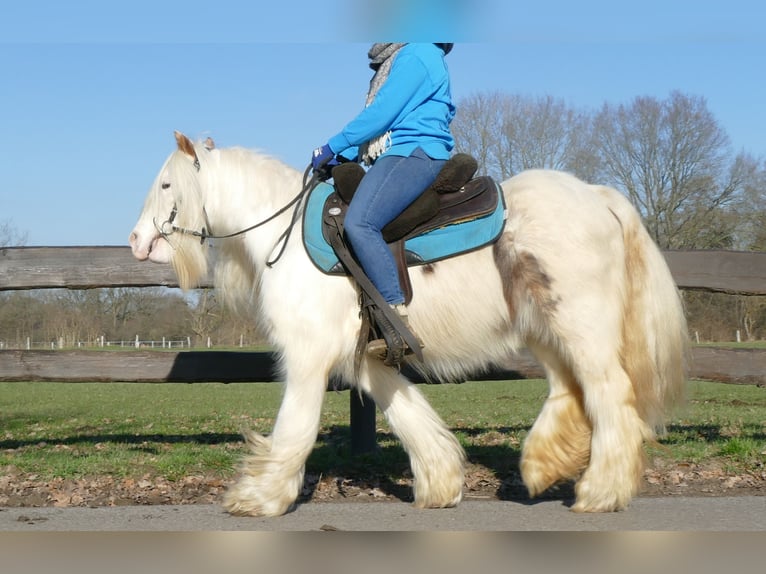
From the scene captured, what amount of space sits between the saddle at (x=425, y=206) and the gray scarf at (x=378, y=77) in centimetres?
20

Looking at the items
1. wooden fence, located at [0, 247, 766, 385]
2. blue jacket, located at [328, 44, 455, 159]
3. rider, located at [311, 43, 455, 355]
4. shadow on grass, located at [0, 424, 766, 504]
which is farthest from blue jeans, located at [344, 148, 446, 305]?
wooden fence, located at [0, 247, 766, 385]

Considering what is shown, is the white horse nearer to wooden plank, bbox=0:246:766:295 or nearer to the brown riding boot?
the brown riding boot

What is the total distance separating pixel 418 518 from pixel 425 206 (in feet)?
6.23

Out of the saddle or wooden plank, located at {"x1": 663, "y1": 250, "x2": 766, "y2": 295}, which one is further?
wooden plank, located at {"x1": 663, "y1": 250, "x2": 766, "y2": 295}

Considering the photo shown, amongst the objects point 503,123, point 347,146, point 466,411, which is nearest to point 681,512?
point 347,146

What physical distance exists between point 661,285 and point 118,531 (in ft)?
11.8

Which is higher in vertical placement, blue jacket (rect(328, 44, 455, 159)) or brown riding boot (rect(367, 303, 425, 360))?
blue jacket (rect(328, 44, 455, 159))

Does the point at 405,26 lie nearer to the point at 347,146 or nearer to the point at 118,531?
the point at 347,146

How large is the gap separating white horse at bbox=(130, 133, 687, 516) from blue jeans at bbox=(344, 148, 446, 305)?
0.25 metres

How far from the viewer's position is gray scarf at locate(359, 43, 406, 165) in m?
5.20

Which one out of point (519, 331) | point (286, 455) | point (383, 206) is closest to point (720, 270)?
point (519, 331)

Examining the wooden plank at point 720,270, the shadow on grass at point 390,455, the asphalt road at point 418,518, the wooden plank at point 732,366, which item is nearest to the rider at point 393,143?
the asphalt road at point 418,518

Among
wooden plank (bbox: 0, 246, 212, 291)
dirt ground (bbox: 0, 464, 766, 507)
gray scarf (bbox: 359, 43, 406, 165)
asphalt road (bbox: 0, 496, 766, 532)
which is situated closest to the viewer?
asphalt road (bbox: 0, 496, 766, 532)

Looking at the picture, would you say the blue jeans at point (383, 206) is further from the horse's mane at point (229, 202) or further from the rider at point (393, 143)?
the horse's mane at point (229, 202)
